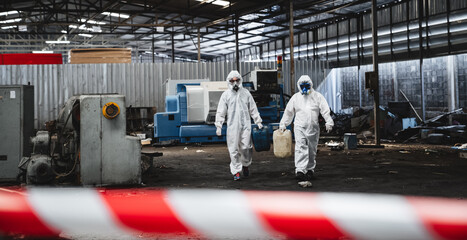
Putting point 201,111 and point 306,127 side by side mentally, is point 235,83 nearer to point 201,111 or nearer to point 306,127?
point 306,127

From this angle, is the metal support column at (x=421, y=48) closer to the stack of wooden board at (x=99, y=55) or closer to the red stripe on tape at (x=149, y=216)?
the stack of wooden board at (x=99, y=55)

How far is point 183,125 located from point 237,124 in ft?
21.9

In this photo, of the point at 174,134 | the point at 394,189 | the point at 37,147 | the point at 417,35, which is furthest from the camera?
the point at 417,35

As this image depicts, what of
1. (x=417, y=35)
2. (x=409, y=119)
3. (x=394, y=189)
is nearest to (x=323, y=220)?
(x=394, y=189)

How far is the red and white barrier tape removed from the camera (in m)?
1.85

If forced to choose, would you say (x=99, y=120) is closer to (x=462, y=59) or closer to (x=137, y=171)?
(x=137, y=171)

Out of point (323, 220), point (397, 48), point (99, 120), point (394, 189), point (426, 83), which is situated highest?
point (397, 48)

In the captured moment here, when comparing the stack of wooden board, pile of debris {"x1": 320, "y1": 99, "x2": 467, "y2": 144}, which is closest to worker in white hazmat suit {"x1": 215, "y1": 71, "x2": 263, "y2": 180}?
pile of debris {"x1": 320, "y1": 99, "x2": 467, "y2": 144}

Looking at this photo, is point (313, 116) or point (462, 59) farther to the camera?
point (462, 59)

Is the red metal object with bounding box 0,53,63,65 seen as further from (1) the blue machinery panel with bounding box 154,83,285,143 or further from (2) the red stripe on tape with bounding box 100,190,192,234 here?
(2) the red stripe on tape with bounding box 100,190,192,234

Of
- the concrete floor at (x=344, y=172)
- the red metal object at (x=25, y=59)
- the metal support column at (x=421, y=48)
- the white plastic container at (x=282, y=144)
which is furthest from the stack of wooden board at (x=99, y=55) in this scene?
the metal support column at (x=421, y=48)

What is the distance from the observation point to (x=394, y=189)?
612 centimetres

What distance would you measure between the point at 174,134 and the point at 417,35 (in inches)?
371

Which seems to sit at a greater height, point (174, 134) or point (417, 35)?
point (417, 35)
